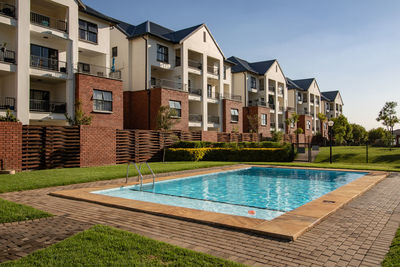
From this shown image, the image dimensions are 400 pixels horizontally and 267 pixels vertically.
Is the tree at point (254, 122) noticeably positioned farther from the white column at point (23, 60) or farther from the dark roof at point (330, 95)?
the dark roof at point (330, 95)

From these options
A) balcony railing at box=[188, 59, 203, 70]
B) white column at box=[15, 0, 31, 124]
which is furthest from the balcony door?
balcony railing at box=[188, 59, 203, 70]

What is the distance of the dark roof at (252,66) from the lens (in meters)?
41.5

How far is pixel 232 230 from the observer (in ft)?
17.1

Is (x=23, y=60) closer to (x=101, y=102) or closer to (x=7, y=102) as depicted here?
(x=7, y=102)

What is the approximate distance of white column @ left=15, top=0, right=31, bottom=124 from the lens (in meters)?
18.7

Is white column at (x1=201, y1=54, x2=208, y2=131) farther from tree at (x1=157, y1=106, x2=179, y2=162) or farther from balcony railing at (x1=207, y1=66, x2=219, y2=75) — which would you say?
tree at (x1=157, y1=106, x2=179, y2=162)

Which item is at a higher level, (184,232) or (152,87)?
(152,87)

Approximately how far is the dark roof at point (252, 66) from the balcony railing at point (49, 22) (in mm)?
23831

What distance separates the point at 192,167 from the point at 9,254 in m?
12.8

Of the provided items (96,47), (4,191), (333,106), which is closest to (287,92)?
(333,106)

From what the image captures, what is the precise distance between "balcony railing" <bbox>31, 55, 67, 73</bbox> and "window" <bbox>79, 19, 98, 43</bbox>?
2895 mm

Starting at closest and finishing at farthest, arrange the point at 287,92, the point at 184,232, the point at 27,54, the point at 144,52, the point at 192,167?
the point at 184,232 < the point at 192,167 < the point at 27,54 < the point at 144,52 < the point at 287,92

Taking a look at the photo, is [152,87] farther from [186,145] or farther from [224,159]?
[224,159]

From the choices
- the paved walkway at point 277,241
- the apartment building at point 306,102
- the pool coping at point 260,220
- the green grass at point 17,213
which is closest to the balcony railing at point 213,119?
the apartment building at point 306,102
